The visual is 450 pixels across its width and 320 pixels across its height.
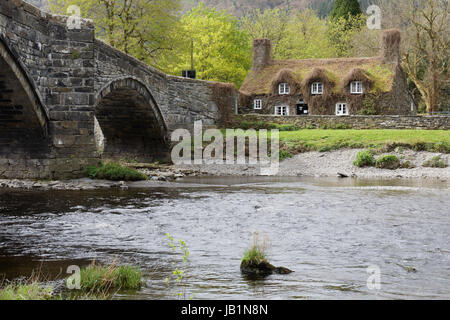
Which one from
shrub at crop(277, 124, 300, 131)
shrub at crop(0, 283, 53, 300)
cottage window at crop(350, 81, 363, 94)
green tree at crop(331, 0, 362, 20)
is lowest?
shrub at crop(0, 283, 53, 300)

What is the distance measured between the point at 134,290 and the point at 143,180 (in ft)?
50.4

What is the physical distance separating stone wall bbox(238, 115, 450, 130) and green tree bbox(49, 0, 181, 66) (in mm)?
7175

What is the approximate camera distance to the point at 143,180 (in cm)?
2217

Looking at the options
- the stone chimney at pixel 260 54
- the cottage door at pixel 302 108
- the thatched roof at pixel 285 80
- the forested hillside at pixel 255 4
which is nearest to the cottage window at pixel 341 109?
the cottage door at pixel 302 108

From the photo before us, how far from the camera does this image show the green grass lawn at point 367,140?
2620 cm

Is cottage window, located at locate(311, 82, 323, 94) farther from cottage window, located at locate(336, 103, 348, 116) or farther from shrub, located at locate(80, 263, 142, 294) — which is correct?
shrub, located at locate(80, 263, 142, 294)

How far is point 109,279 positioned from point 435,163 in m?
20.6

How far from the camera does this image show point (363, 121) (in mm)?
34750

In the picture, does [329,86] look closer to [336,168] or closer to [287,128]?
[287,128]

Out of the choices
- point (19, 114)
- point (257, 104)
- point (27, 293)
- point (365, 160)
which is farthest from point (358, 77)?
point (27, 293)

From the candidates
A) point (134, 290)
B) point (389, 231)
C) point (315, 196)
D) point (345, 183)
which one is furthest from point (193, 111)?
point (134, 290)

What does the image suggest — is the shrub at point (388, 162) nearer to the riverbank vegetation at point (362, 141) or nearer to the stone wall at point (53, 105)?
the riverbank vegetation at point (362, 141)

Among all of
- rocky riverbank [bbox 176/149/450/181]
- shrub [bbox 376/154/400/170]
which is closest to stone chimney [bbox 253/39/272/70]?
rocky riverbank [bbox 176/149/450/181]

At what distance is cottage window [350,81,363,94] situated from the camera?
4316 cm
